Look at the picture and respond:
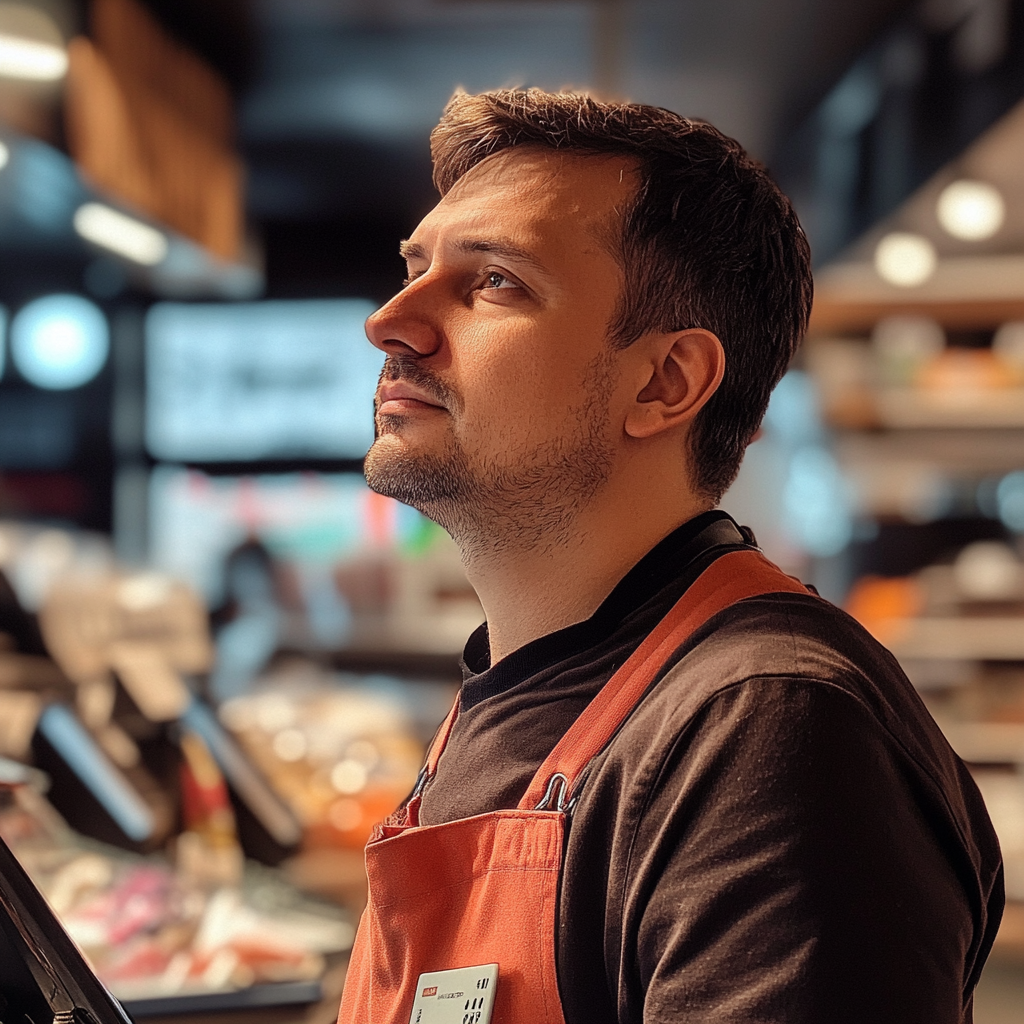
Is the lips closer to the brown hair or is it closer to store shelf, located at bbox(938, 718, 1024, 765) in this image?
the brown hair

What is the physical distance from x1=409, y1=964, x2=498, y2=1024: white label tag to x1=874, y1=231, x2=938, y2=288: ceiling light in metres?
4.86

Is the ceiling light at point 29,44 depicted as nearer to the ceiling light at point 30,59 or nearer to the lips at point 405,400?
the ceiling light at point 30,59

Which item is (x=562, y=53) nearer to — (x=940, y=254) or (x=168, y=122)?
(x=168, y=122)

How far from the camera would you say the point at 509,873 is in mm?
970

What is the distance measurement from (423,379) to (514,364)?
9 centimetres

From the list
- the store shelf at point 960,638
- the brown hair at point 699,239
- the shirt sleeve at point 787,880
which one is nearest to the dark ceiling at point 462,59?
the store shelf at point 960,638

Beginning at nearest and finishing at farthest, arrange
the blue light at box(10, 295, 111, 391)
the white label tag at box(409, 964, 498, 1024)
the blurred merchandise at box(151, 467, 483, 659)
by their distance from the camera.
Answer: the white label tag at box(409, 964, 498, 1024)
the blurred merchandise at box(151, 467, 483, 659)
the blue light at box(10, 295, 111, 391)

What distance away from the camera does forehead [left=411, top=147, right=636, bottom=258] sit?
1.15 m

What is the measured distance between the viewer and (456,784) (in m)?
Result: 1.11

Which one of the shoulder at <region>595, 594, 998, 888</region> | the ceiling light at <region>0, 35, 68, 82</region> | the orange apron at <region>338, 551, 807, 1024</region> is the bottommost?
the orange apron at <region>338, 551, 807, 1024</region>

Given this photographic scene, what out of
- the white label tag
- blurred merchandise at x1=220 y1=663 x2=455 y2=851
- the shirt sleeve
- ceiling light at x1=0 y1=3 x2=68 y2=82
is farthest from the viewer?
blurred merchandise at x1=220 y1=663 x2=455 y2=851

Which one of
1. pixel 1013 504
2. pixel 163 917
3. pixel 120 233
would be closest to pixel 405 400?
pixel 163 917

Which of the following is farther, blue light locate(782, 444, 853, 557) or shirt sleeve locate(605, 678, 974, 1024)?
blue light locate(782, 444, 853, 557)

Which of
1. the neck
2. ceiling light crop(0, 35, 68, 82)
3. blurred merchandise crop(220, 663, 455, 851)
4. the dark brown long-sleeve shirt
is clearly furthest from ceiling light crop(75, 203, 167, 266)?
the dark brown long-sleeve shirt
